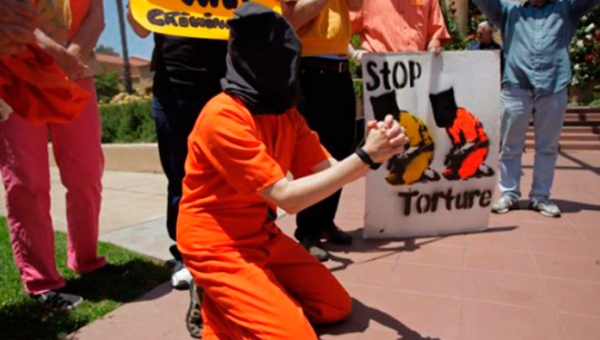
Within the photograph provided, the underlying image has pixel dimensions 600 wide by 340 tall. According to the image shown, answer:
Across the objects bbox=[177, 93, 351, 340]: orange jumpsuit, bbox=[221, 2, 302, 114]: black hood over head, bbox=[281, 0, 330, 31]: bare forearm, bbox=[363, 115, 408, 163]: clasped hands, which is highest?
bbox=[281, 0, 330, 31]: bare forearm

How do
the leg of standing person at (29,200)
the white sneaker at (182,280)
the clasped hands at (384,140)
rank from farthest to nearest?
the white sneaker at (182,280)
the leg of standing person at (29,200)
the clasped hands at (384,140)

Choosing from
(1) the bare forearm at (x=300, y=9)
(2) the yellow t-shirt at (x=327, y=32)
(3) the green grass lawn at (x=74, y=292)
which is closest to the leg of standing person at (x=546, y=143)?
(2) the yellow t-shirt at (x=327, y=32)

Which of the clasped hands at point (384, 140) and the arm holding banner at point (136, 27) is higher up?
the arm holding banner at point (136, 27)

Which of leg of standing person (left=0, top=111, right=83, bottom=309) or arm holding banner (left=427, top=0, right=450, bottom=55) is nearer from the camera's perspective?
leg of standing person (left=0, top=111, right=83, bottom=309)

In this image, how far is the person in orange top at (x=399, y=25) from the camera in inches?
132

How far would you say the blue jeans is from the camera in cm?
392

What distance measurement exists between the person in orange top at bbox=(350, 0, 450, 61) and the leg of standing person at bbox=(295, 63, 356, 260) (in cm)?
43

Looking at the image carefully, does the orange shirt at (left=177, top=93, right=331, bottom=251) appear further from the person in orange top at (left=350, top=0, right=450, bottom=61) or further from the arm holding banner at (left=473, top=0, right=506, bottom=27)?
the arm holding banner at (left=473, top=0, right=506, bottom=27)

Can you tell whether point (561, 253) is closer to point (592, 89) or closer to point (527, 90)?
point (527, 90)

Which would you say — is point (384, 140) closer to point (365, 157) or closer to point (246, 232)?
point (365, 157)

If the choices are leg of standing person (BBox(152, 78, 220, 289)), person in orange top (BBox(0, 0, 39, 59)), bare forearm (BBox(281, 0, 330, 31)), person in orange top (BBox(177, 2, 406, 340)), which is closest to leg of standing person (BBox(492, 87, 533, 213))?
bare forearm (BBox(281, 0, 330, 31))

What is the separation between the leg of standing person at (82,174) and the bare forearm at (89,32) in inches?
7.4

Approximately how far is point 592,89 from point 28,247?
398 inches

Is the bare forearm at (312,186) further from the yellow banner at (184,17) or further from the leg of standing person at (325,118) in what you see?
the leg of standing person at (325,118)
